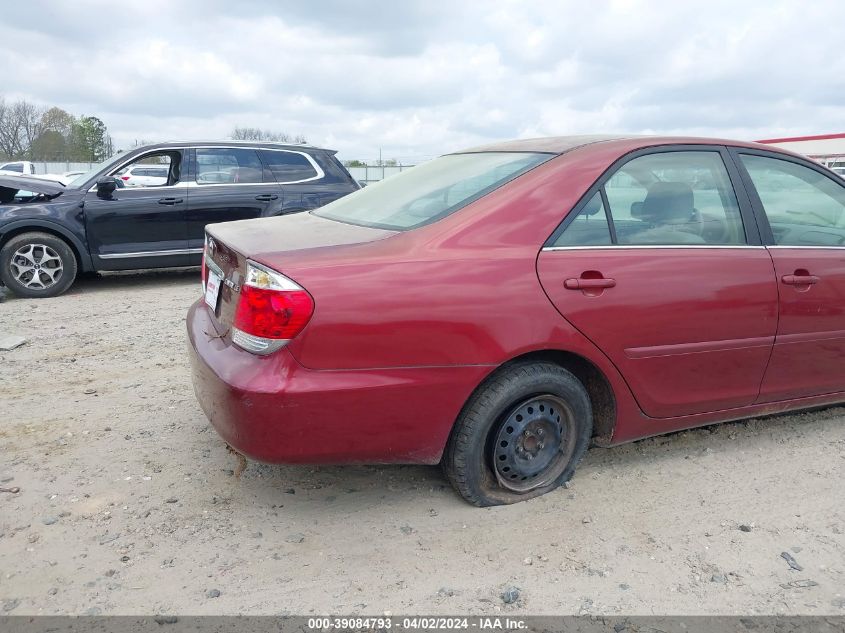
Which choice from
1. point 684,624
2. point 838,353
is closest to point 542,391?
point 684,624

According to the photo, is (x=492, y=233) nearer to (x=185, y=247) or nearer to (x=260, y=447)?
(x=260, y=447)

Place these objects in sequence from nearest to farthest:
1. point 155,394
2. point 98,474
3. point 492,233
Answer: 1. point 492,233
2. point 98,474
3. point 155,394

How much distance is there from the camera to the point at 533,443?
115 inches

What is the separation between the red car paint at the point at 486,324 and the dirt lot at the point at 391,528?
35 centimetres

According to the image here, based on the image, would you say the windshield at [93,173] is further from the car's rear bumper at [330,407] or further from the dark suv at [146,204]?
the car's rear bumper at [330,407]

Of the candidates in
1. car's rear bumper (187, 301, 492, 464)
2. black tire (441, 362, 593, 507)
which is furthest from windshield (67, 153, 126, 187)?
black tire (441, 362, 593, 507)

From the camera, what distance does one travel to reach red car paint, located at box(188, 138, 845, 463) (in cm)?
244

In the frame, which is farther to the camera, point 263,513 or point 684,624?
point 263,513

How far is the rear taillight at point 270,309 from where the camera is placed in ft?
7.83

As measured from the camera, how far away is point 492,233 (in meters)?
2.68

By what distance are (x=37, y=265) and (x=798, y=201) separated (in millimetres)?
6815

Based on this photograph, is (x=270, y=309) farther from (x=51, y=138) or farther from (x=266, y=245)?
(x=51, y=138)

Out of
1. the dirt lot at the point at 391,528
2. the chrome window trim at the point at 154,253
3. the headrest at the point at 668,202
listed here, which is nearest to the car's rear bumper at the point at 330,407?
the dirt lot at the point at 391,528

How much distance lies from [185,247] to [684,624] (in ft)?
21.9
